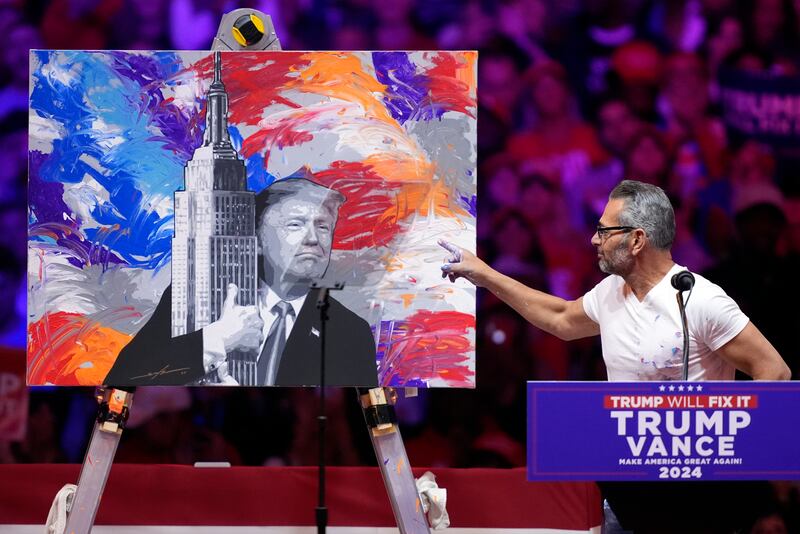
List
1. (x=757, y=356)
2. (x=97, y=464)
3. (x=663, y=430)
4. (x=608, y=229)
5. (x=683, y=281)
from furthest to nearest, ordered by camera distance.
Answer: (x=97, y=464)
(x=608, y=229)
(x=757, y=356)
(x=683, y=281)
(x=663, y=430)

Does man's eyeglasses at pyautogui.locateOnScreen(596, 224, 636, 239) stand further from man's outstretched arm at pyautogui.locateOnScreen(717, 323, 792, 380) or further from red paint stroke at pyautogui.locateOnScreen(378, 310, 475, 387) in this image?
red paint stroke at pyautogui.locateOnScreen(378, 310, 475, 387)

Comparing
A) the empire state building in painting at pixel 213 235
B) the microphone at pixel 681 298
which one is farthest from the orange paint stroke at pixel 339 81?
the microphone at pixel 681 298

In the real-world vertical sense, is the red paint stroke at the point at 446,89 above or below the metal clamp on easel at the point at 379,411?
above

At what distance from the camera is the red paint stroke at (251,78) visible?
9.39 feet

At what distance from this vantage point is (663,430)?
1.88 m

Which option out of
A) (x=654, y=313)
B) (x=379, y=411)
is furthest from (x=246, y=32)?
(x=654, y=313)

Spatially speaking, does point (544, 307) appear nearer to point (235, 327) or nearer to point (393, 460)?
point (393, 460)

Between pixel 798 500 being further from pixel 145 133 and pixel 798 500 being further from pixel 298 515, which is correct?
pixel 145 133

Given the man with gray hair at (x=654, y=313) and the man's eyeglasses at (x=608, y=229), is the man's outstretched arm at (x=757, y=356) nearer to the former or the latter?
the man with gray hair at (x=654, y=313)

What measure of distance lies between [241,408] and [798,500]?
6.26 feet

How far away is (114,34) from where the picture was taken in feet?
12.1

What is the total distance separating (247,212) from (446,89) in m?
0.63

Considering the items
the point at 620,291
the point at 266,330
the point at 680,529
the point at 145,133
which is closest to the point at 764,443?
the point at 680,529

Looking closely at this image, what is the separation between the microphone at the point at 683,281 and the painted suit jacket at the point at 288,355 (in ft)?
3.25
